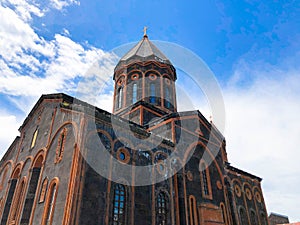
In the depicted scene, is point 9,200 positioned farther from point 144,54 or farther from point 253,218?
point 253,218

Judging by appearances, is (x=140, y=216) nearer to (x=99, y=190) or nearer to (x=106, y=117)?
(x=99, y=190)

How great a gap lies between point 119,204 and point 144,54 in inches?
624

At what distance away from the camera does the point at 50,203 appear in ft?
35.8

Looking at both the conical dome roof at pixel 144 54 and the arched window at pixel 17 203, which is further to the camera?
the conical dome roof at pixel 144 54

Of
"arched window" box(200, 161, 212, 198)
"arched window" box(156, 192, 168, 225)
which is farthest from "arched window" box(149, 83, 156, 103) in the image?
"arched window" box(156, 192, 168, 225)

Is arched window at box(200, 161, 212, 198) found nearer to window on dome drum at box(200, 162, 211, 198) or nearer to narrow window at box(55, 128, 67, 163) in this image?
window on dome drum at box(200, 162, 211, 198)

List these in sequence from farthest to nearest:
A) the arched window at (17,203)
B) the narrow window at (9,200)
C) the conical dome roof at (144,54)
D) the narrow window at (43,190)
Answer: the conical dome roof at (144,54), the narrow window at (9,200), the arched window at (17,203), the narrow window at (43,190)

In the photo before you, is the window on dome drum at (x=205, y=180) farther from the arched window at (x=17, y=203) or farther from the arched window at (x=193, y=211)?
the arched window at (x=17, y=203)

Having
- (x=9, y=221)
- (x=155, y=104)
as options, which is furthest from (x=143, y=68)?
(x=9, y=221)

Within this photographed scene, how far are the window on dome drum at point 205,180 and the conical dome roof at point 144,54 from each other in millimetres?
11224

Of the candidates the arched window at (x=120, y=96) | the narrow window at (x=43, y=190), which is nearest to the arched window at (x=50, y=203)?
the narrow window at (x=43, y=190)

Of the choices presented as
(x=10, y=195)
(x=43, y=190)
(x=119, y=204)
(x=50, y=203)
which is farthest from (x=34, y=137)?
(x=119, y=204)

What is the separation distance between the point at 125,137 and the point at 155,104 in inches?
316

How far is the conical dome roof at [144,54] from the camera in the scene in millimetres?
22922
